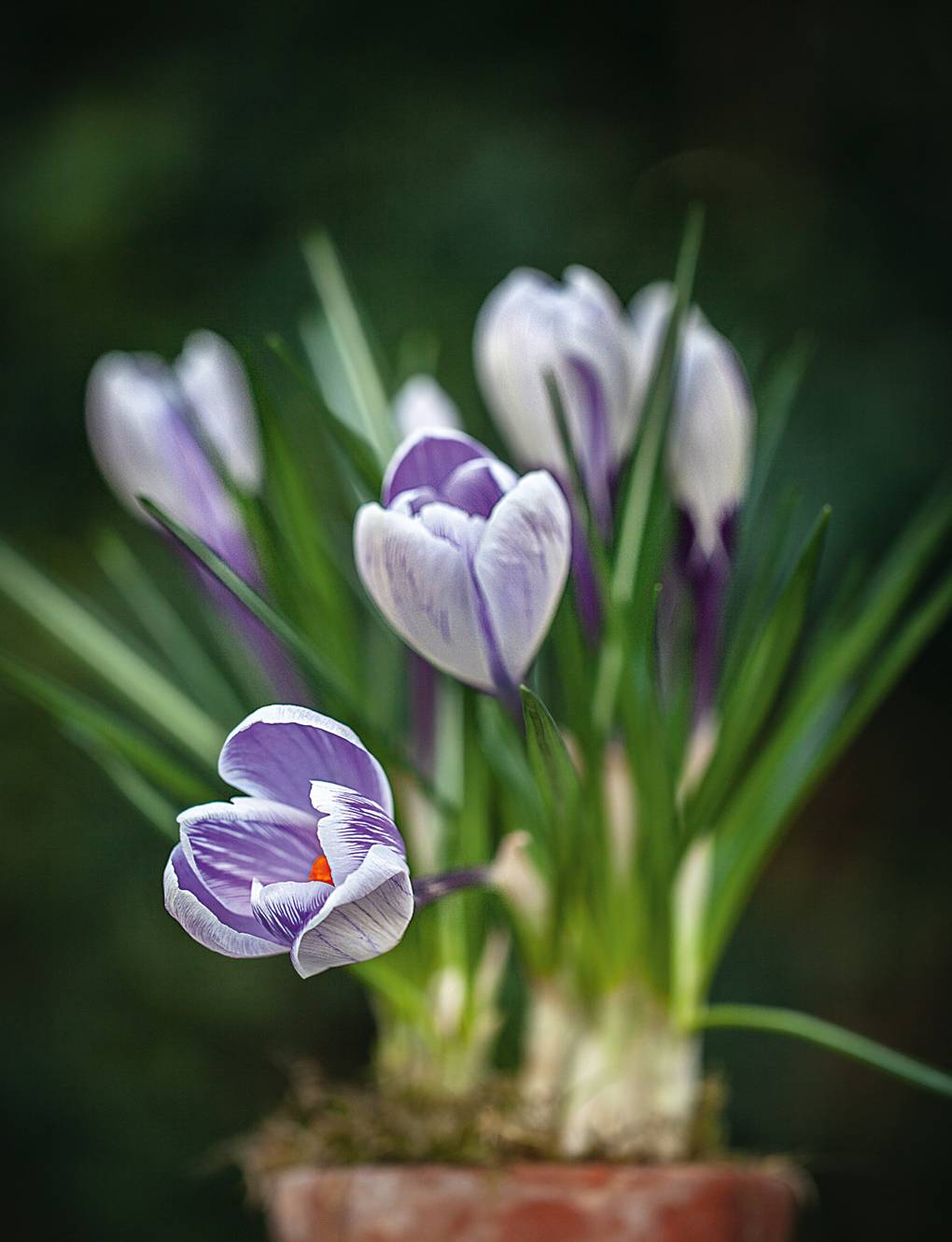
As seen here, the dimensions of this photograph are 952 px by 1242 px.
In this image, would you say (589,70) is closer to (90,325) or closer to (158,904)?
(90,325)

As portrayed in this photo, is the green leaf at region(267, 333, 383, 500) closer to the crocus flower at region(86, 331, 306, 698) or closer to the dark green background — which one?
the crocus flower at region(86, 331, 306, 698)

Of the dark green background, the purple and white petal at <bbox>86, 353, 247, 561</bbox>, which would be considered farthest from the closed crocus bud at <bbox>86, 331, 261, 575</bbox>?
the dark green background

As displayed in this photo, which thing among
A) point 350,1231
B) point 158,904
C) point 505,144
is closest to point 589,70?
point 505,144

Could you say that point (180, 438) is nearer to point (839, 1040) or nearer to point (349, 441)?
point (349, 441)

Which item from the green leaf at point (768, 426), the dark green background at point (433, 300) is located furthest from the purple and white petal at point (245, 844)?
the dark green background at point (433, 300)

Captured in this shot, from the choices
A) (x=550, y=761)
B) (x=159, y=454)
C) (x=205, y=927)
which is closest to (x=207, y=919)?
(x=205, y=927)

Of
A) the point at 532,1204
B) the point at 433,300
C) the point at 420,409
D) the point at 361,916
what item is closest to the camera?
the point at 361,916
